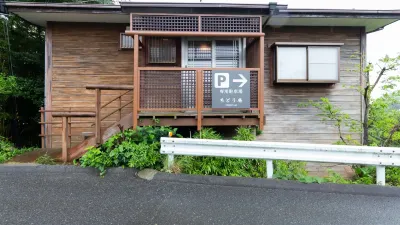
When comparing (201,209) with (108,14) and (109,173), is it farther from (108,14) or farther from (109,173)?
(108,14)

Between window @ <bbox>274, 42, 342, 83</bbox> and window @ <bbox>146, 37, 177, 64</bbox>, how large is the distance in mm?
2725

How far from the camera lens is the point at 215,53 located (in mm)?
6180

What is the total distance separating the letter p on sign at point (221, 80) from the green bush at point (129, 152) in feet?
4.30

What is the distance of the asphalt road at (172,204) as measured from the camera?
2688 mm

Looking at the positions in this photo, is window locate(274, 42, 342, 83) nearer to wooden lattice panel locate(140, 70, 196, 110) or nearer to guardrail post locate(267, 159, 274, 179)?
wooden lattice panel locate(140, 70, 196, 110)

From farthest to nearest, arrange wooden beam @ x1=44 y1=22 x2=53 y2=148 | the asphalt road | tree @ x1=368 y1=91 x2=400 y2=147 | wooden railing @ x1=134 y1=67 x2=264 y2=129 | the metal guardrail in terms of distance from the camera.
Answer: wooden beam @ x1=44 y1=22 x2=53 y2=148 < tree @ x1=368 y1=91 x2=400 y2=147 < wooden railing @ x1=134 y1=67 x2=264 y2=129 < the metal guardrail < the asphalt road

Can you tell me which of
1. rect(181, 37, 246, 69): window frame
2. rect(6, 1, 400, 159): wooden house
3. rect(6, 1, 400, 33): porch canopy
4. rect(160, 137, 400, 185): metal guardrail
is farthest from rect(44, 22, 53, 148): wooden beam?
rect(160, 137, 400, 185): metal guardrail

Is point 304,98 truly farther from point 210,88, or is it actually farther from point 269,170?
point 269,170

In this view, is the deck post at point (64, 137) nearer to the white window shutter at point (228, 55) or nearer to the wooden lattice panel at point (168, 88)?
the wooden lattice panel at point (168, 88)

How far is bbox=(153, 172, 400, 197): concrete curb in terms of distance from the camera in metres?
3.36

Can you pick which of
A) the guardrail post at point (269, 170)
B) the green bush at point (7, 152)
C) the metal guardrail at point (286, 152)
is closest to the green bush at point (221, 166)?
the metal guardrail at point (286, 152)

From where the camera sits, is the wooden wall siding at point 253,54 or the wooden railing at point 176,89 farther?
the wooden wall siding at point 253,54

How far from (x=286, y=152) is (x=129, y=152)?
2620mm

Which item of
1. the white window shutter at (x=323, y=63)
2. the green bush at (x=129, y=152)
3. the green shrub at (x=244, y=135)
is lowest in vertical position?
the green bush at (x=129, y=152)
